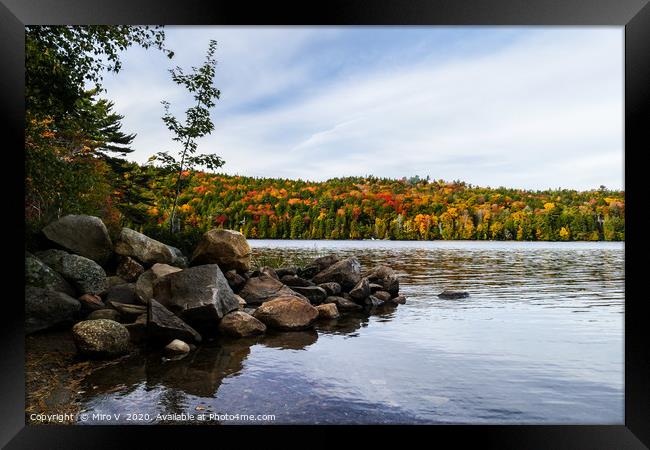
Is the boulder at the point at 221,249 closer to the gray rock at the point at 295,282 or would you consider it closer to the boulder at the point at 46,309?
the gray rock at the point at 295,282

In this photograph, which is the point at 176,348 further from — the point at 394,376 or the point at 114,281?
the point at 114,281

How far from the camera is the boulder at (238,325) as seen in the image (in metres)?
8.07

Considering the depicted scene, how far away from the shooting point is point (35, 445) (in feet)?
11.9

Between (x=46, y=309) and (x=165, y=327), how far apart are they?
94.7 inches

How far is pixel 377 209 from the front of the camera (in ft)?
106

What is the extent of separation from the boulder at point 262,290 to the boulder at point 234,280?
0.65 feet

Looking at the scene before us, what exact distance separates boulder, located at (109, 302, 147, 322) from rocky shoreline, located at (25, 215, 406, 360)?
0.02 metres

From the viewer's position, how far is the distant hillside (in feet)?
47.1

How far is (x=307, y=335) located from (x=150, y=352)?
296 centimetres

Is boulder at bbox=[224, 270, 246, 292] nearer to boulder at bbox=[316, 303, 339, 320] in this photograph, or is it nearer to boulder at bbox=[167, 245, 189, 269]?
boulder at bbox=[167, 245, 189, 269]

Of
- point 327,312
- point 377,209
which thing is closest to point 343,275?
point 327,312

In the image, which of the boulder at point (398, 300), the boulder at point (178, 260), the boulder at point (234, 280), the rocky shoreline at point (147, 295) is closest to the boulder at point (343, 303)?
the rocky shoreline at point (147, 295)
